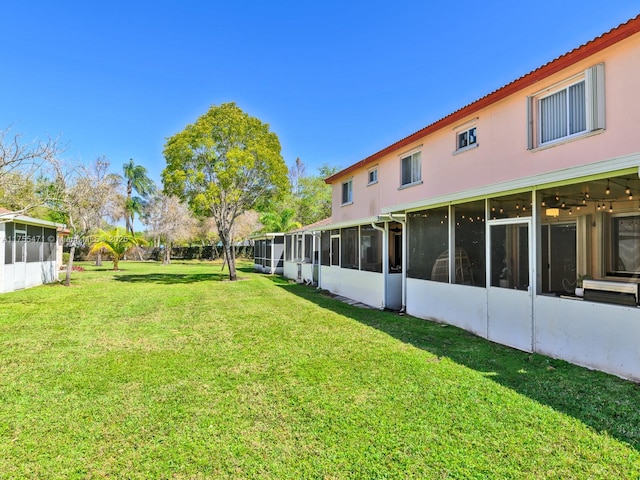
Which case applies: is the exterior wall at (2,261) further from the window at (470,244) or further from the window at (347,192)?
the window at (470,244)

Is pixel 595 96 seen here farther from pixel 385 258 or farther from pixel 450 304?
pixel 385 258

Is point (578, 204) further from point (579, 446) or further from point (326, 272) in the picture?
point (326, 272)

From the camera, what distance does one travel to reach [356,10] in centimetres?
1499

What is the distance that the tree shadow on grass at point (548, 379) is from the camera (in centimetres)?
375

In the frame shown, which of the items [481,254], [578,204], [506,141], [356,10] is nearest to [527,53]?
[356,10]

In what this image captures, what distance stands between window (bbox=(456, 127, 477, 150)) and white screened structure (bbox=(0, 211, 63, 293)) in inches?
570

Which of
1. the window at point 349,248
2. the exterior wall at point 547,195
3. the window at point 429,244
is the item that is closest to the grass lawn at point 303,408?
the exterior wall at point 547,195

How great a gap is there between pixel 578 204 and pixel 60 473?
29.9ft

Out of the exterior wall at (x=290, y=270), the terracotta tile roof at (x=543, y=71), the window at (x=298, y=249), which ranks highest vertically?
the terracotta tile roof at (x=543, y=71)

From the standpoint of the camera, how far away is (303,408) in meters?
4.04

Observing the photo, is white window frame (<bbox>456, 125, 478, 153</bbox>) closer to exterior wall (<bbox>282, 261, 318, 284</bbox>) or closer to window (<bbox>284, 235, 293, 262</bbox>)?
exterior wall (<bbox>282, 261, 318, 284</bbox>)

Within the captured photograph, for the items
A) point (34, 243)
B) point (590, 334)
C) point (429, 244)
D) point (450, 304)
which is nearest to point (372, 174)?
point (429, 244)

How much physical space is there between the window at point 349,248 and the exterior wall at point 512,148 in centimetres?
220

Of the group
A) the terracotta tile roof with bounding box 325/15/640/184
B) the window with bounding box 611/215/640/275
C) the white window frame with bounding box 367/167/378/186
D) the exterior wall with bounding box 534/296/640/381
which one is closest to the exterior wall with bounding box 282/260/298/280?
the white window frame with bounding box 367/167/378/186
